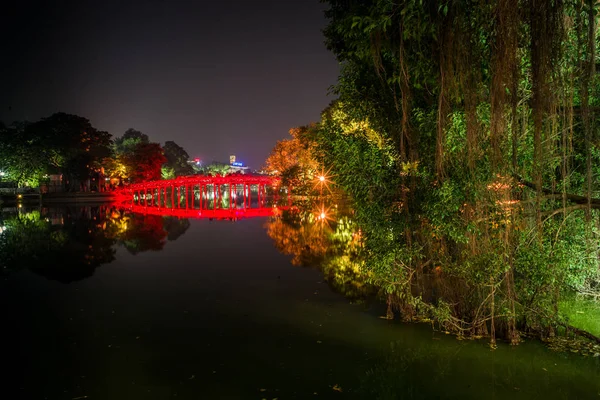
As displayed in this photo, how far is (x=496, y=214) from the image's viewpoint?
477 cm

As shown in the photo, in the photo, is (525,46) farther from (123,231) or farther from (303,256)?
(123,231)

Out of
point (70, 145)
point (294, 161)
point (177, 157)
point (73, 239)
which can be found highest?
point (177, 157)

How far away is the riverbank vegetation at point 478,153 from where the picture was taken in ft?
14.4

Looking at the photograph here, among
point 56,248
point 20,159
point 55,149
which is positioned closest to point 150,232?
point 56,248

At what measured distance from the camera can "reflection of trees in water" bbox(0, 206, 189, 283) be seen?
1092 centimetres

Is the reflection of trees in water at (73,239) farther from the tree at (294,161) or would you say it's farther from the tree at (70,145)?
the tree at (70,145)

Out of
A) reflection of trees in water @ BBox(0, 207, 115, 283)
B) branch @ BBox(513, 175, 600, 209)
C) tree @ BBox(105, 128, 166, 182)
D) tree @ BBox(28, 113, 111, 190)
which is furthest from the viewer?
tree @ BBox(105, 128, 166, 182)

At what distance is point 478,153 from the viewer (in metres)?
4.67

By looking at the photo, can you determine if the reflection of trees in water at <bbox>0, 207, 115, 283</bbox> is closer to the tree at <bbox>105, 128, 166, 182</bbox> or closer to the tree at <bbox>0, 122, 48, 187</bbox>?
the tree at <bbox>0, 122, 48, 187</bbox>

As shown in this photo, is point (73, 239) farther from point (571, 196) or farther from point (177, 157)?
point (177, 157)

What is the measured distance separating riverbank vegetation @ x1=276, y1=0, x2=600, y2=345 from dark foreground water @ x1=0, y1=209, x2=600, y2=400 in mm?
656

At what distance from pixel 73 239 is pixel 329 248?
917 cm

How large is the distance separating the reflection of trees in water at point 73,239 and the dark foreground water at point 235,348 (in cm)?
100

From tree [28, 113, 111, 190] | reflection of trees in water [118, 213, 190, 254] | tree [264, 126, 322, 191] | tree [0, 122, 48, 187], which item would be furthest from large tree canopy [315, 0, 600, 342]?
tree [28, 113, 111, 190]
